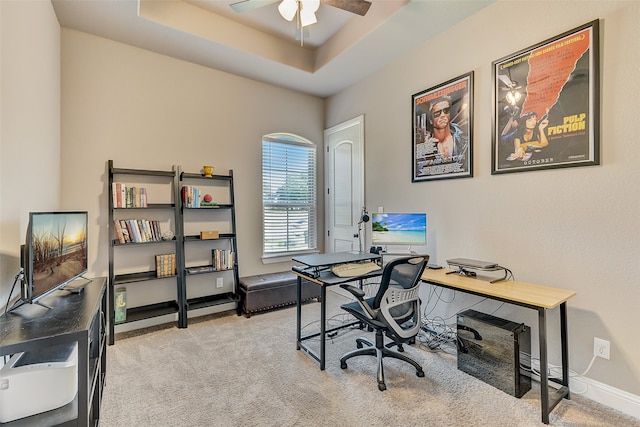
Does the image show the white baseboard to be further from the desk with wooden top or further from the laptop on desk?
the laptop on desk

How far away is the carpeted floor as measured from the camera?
179cm

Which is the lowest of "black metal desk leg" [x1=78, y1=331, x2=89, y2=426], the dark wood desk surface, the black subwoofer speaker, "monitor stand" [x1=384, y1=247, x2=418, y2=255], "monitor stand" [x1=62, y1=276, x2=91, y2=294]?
the black subwoofer speaker

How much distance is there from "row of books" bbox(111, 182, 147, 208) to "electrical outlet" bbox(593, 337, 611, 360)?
396 centimetres

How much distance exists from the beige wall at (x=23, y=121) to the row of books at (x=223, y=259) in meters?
1.56

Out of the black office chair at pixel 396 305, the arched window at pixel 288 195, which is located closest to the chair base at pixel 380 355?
the black office chair at pixel 396 305

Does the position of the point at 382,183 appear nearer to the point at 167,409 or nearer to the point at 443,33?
the point at 443,33

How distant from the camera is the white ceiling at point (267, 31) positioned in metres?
2.64

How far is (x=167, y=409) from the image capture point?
1896 mm

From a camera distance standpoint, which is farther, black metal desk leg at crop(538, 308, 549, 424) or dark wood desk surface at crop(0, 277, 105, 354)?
black metal desk leg at crop(538, 308, 549, 424)

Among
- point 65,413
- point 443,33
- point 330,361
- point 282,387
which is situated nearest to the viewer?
point 65,413

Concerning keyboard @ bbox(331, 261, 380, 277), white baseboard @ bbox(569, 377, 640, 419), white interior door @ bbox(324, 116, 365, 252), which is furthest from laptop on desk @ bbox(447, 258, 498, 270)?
white interior door @ bbox(324, 116, 365, 252)

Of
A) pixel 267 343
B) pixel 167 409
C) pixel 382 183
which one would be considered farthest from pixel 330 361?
pixel 382 183

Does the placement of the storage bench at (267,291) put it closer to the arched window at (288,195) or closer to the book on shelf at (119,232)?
the arched window at (288,195)

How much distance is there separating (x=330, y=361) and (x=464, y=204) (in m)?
1.88
